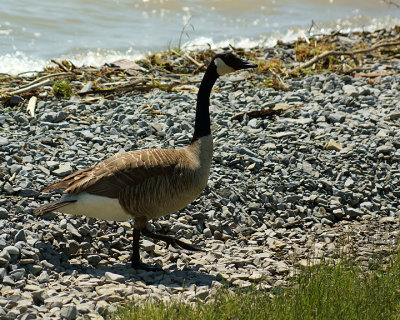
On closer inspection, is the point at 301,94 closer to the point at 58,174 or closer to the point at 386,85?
the point at 386,85

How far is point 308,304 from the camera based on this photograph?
13.9 ft

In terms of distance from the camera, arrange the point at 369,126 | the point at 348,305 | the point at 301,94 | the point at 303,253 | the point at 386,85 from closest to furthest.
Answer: the point at 348,305, the point at 303,253, the point at 369,126, the point at 301,94, the point at 386,85

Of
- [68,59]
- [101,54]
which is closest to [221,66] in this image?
[68,59]

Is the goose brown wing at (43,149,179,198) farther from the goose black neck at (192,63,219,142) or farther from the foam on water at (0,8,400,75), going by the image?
the foam on water at (0,8,400,75)

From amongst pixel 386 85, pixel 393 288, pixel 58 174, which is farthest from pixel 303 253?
pixel 386 85

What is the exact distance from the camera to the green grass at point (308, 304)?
4.09 m

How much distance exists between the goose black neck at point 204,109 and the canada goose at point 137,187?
262mm

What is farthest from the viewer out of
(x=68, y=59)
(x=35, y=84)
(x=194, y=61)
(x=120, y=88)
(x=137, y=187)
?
(x=68, y=59)

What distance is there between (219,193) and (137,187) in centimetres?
156

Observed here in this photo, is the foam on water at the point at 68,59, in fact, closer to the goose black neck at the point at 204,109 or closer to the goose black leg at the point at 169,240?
the goose black neck at the point at 204,109

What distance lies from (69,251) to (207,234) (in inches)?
58.5

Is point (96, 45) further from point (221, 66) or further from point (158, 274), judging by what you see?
point (158, 274)

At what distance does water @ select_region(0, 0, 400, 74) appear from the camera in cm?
1460

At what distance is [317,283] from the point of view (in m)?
4.43
